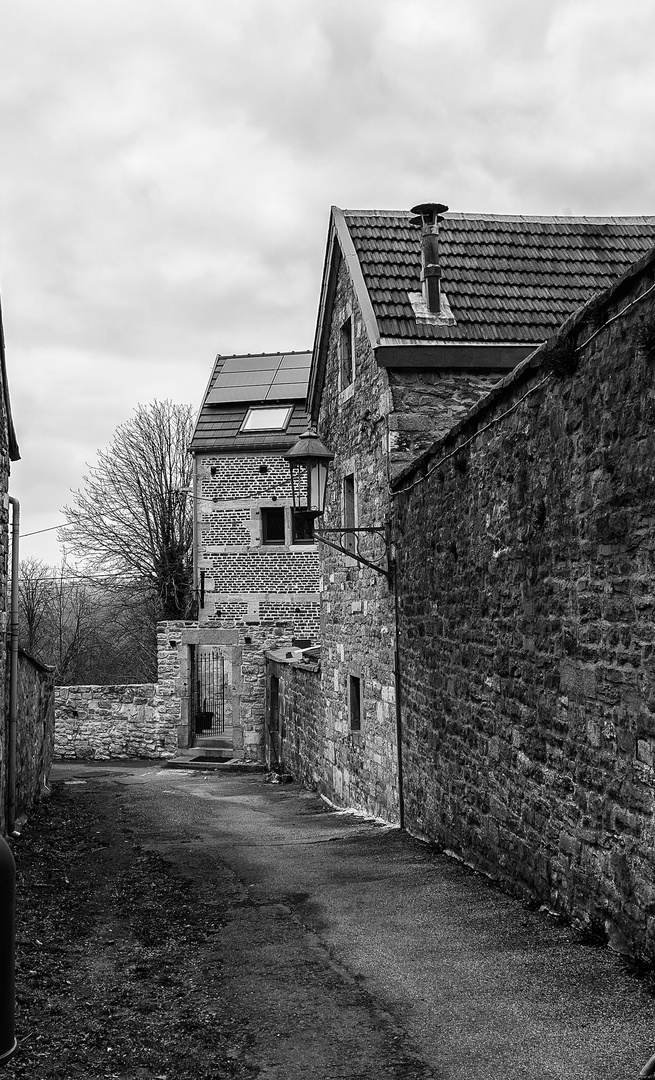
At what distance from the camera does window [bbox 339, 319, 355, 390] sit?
13.6m

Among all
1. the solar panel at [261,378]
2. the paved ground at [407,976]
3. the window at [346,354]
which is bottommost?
the paved ground at [407,976]

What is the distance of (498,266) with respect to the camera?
12.8 m

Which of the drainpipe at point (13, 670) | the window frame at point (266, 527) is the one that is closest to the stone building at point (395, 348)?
the drainpipe at point (13, 670)

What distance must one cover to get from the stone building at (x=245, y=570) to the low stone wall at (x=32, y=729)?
689 centimetres

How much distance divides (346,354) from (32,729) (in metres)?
7.03

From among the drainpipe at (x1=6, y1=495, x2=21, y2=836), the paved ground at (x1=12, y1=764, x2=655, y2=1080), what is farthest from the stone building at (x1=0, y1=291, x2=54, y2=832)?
the paved ground at (x1=12, y1=764, x2=655, y2=1080)

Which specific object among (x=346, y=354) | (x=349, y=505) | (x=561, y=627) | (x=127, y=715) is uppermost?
(x=346, y=354)

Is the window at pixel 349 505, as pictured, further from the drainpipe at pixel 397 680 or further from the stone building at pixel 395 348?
the drainpipe at pixel 397 680

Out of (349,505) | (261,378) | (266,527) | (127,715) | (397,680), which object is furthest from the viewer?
(261,378)

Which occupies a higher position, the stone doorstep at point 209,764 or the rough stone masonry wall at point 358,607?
the rough stone masonry wall at point 358,607

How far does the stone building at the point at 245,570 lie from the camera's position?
2306 centimetres

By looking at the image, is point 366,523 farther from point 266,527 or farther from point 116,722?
point 116,722

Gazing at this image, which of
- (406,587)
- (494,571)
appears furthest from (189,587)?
(494,571)

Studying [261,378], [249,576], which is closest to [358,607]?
[249,576]
